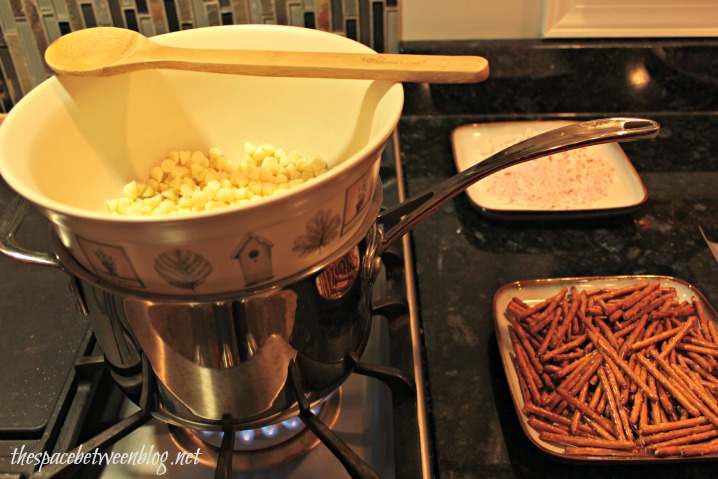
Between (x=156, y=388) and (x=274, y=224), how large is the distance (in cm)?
23

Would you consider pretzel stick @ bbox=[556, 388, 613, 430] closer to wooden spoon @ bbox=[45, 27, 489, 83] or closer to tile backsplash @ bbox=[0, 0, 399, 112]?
wooden spoon @ bbox=[45, 27, 489, 83]

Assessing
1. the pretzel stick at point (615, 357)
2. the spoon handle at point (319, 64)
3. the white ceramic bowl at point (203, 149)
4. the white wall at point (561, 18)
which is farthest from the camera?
the white wall at point (561, 18)

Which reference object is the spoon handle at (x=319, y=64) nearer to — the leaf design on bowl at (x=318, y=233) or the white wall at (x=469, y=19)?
the leaf design on bowl at (x=318, y=233)

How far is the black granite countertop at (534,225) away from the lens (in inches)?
24.0

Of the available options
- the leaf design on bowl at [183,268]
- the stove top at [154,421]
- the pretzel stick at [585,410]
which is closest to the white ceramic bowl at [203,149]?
the leaf design on bowl at [183,268]

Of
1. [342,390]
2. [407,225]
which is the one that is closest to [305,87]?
[407,225]

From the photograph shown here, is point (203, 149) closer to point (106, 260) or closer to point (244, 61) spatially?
point (244, 61)

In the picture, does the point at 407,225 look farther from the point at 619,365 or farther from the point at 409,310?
the point at 619,365

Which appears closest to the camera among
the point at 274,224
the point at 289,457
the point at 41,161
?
the point at 274,224

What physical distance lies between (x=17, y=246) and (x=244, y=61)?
261 millimetres

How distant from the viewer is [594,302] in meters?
0.70

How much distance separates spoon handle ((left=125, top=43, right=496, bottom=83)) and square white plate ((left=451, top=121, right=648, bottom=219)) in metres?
0.36

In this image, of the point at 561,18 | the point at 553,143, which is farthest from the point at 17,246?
the point at 561,18

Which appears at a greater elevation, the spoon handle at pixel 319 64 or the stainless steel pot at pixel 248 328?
the spoon handle at pixel 319 64
